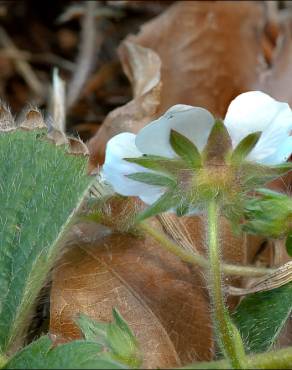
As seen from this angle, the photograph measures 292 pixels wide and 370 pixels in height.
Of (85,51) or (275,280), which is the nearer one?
(275,280)

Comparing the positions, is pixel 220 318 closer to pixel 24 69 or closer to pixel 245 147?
pixel 245 147

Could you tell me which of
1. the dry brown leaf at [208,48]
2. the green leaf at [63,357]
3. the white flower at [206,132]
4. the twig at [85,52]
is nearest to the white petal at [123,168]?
the white flower at [206,132]

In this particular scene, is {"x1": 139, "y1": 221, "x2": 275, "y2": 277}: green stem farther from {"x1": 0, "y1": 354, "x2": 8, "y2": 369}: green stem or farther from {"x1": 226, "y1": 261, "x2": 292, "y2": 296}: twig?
{"x1": 0, "y1": 354, "x2": 8, "y2": 369}: green stem

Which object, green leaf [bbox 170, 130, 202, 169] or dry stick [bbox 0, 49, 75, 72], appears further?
dry stick [bbox 0, 49, 75, 72]

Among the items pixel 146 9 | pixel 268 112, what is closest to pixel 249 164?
pixel 268 112

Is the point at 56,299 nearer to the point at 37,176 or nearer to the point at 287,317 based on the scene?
the point at 37,176

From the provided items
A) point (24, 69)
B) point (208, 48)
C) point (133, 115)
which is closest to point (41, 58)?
point (24, 69)

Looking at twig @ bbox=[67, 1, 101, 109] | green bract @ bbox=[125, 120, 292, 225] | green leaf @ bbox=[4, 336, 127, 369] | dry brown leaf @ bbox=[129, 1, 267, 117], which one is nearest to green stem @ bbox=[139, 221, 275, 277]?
green bract @ bbox=[125, 120, 292, 225]
